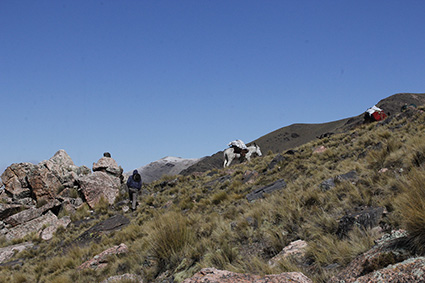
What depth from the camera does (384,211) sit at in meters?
4.73

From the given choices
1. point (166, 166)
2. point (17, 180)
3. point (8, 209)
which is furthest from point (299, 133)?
point (8, 209)

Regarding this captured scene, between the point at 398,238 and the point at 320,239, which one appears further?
the point at 320,239

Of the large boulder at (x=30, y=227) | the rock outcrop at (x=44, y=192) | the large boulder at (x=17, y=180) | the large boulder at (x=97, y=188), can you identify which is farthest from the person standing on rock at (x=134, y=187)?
the large boulder at (x=17, y=180)

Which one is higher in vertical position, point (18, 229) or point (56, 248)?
point (18, 229)

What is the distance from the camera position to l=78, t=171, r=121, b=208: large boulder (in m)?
17.7

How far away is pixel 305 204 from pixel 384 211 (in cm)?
210

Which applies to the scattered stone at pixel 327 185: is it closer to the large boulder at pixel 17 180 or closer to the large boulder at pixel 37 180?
the large boulder at pixel 37 180

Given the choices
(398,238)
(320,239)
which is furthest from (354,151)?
(398,238)

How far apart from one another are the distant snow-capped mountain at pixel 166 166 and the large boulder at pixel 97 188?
44.4 meters

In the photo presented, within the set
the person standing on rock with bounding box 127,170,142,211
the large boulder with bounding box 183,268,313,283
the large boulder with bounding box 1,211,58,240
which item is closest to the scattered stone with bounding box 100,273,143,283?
the large boulder with bounding box 183,268,313,283

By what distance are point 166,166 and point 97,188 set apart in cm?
5424

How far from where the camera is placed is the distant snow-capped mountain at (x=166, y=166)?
66594 millimetres

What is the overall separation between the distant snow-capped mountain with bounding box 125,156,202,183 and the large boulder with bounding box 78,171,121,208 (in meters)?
44.4

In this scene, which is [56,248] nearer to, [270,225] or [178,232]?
[178,232]
